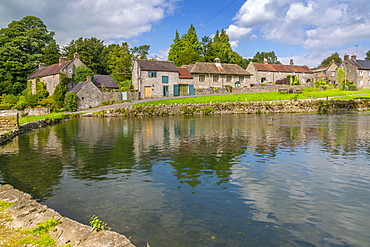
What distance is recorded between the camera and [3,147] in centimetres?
2042

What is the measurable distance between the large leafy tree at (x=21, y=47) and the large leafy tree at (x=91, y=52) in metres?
8.47

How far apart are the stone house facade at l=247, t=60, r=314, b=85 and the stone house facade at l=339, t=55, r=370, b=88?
38.5 feet

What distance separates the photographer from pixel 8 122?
2816 centimetres

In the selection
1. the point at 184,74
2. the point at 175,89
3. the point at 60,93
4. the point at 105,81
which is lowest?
the point at 60,93

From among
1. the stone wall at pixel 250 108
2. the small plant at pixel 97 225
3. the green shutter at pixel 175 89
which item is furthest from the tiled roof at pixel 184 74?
the small plant at pixel 97 225

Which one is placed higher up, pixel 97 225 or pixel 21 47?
pixel 21 47

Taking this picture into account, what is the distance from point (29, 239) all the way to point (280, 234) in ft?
19.8

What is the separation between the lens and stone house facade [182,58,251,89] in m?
73.5

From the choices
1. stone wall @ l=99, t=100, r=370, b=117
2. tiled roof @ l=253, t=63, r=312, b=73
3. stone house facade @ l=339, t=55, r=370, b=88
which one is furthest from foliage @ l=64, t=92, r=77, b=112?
stone house facade @ l=339, t=55, r=370, b=88

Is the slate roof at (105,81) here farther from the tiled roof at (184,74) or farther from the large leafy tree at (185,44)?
the large leafy tree at (185,44)

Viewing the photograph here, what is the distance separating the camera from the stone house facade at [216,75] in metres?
73.5

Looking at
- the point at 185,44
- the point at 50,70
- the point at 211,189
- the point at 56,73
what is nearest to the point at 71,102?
the point at 56,73

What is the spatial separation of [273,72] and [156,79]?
41.8 m

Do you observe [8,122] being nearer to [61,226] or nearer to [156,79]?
[61,226]
